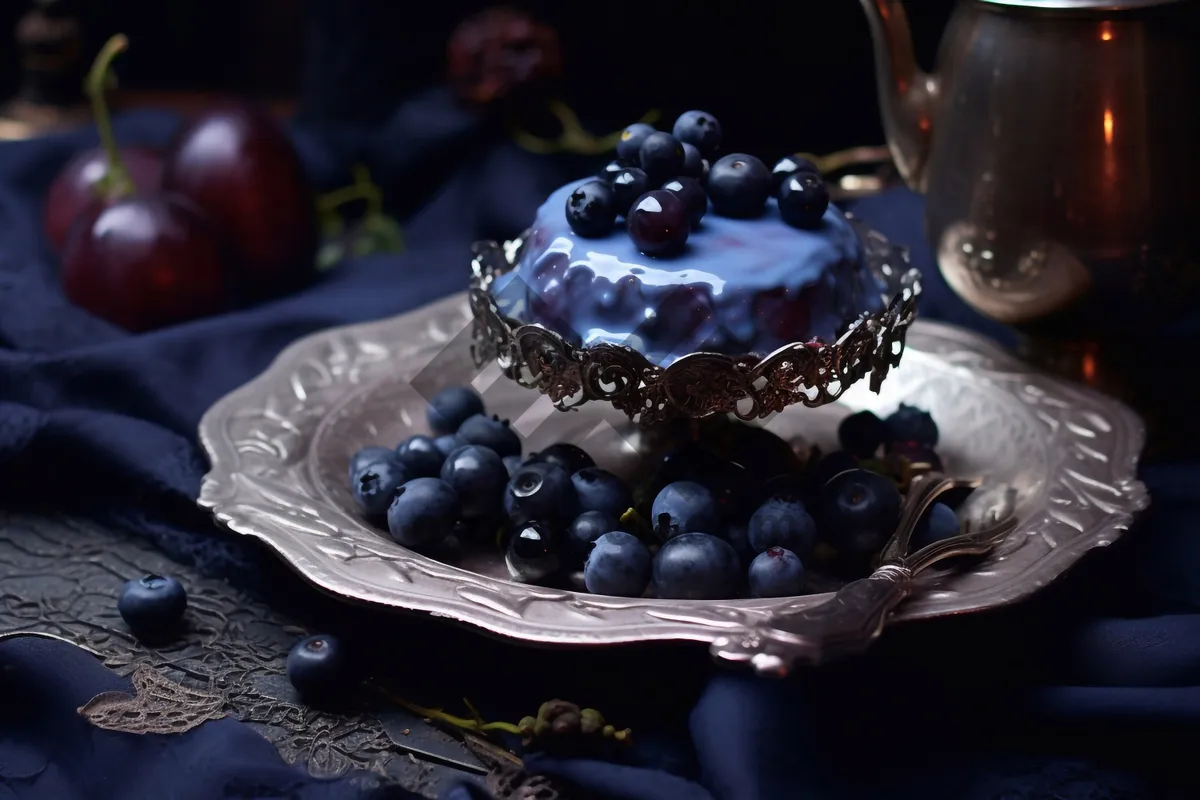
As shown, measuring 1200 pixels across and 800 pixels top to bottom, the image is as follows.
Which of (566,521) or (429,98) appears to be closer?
(566,521)

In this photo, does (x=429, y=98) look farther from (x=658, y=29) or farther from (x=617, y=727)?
(x=617, y=727)

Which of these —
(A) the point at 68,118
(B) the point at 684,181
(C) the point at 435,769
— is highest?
(B) the point at 684,181

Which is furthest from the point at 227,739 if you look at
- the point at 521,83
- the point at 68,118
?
the point at 68,118

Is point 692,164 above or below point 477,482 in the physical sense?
above

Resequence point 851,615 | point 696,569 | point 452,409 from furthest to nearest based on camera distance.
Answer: point 452,409
point 696,569
point 851,615

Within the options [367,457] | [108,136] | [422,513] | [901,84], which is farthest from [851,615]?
[108,136]

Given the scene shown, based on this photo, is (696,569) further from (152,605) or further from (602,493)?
(152,605)
